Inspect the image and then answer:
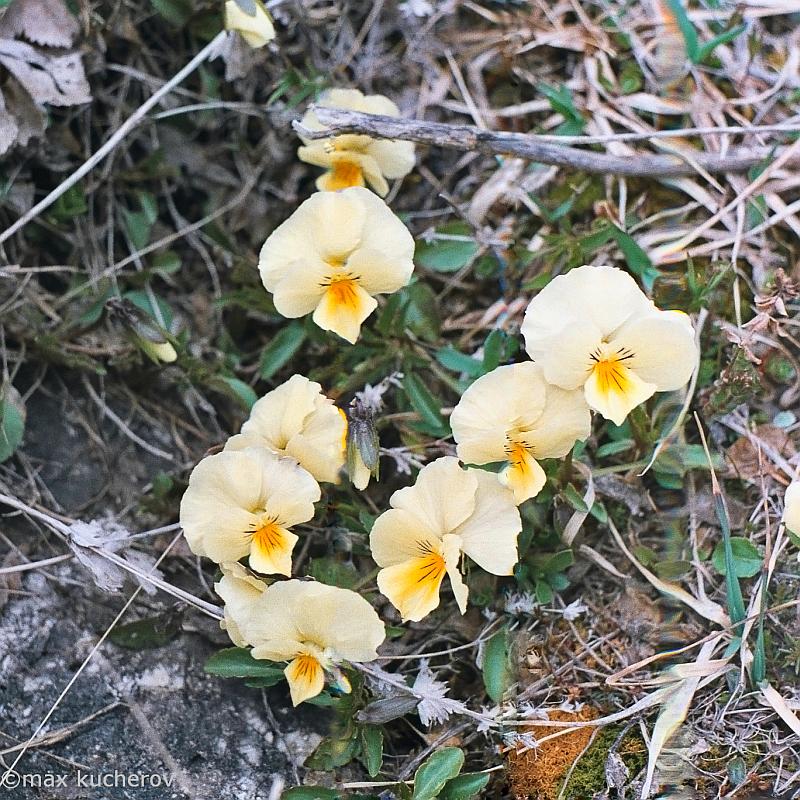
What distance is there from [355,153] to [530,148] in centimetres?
36

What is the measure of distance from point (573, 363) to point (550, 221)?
0.63 metres

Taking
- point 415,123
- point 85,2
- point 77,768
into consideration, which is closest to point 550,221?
point 415,123

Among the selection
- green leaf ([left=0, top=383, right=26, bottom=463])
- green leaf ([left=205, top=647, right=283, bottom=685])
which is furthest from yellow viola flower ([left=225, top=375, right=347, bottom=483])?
green leaf ([left=0, top=383, right=26, bottom=463])

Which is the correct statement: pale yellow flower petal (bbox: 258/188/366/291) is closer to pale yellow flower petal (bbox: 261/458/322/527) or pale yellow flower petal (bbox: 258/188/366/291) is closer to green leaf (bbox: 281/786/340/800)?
pale yellow flower petal (bbox: 261/458/322/527)

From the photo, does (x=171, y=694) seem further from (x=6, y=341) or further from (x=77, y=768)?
(x=6, y=341)

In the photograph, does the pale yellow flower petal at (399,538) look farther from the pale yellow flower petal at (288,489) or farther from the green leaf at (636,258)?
the green leaf at (636,258)

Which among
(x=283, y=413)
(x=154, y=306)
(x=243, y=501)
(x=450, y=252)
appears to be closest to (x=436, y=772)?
(x=243, y=501)

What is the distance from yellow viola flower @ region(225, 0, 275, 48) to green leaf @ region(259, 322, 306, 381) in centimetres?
58

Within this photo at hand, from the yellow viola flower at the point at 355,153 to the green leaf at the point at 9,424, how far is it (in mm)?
753

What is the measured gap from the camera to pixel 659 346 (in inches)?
56.2

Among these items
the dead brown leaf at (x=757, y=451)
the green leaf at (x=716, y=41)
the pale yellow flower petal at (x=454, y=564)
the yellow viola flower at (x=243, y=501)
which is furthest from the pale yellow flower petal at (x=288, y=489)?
the green leaf at (x=716, y=41)

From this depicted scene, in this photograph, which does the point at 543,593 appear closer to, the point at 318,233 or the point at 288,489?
the point at 288,489

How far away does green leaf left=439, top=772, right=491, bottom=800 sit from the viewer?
55.8 inches

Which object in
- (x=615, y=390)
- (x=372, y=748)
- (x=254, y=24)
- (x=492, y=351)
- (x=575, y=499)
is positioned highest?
(x=254, y=24)
